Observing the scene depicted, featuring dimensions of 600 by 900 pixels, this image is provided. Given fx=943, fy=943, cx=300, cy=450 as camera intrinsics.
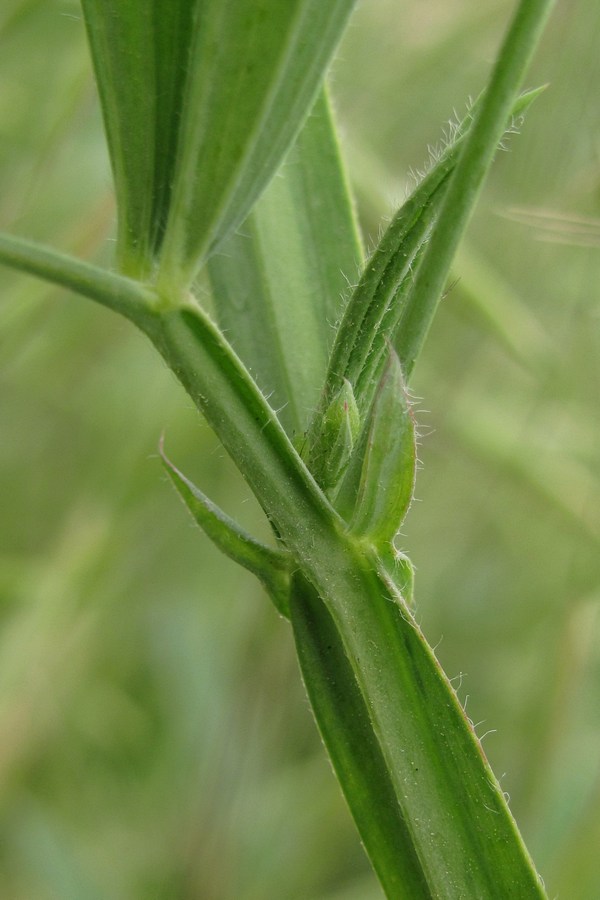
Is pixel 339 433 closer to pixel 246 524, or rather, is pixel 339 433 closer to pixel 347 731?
pixel 347 731

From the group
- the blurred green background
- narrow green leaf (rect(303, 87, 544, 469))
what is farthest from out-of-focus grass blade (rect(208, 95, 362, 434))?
the blurred green background

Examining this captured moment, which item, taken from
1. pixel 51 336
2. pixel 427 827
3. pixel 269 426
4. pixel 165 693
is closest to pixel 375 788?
pixel 427 827

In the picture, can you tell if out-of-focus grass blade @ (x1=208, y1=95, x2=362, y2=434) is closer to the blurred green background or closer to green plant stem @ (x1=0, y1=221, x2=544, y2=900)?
green plant stem @ (x1=0, y1=221, x2=544, y2=900)

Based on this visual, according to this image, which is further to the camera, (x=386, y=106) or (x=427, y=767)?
(x=386, y=106)

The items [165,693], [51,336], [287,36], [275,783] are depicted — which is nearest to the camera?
[287,36]

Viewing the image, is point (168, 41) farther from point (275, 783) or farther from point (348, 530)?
point (275, 783)

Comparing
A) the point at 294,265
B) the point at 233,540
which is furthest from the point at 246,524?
the point at 233,540
